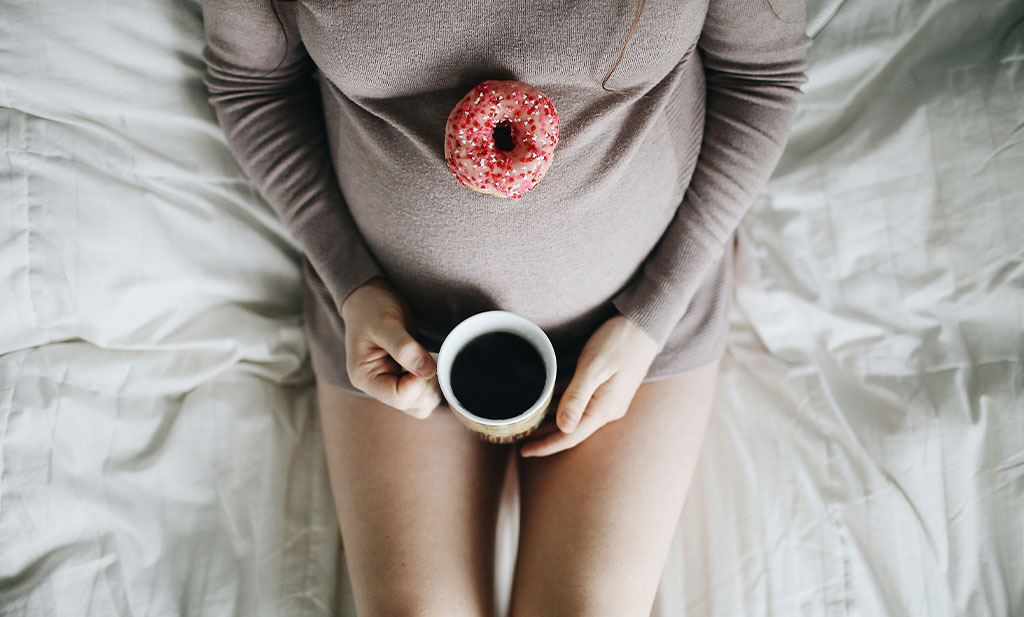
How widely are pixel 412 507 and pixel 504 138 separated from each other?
0.48 meters

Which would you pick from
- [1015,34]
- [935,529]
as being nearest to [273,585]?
[935,529]

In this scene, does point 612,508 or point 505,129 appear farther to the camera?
point 612,508

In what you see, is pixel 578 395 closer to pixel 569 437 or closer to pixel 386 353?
pixel 569 437

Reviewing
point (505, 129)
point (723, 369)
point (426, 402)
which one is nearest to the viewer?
point (505, 129)

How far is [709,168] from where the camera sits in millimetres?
893

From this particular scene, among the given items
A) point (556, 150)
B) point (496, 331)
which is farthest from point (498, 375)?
point (556, 150)

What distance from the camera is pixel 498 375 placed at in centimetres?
77

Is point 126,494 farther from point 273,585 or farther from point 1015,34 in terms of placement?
point 1015,34

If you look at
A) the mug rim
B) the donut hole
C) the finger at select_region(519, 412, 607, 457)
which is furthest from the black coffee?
the donut hole

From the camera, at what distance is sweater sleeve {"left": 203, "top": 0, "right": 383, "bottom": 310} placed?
876mm

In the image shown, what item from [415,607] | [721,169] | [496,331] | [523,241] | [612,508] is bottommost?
[415,607]

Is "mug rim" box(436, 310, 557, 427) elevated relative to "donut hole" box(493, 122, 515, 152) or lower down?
lower down

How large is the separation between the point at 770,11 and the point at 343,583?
3.10 feet

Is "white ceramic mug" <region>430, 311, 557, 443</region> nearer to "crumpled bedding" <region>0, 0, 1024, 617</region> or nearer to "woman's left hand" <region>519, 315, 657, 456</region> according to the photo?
"woman's left hand" <region>519, 315, 657, 456</region>
